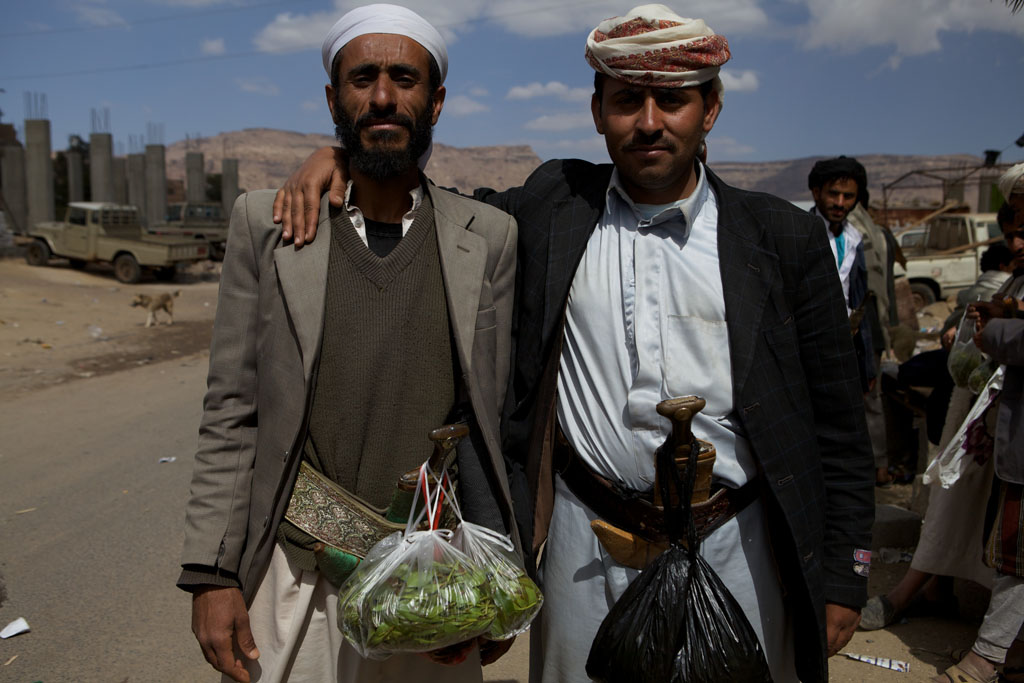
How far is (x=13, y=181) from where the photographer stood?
25.8m

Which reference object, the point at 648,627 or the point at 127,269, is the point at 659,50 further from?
the point at 127,269

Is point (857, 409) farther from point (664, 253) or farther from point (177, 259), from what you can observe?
point (177, 259)

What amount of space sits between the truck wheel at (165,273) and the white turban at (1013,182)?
20749 mm

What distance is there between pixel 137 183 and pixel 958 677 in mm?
30853

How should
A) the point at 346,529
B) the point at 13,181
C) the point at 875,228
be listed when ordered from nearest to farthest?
1. the point at 346,529
2. the point at 875,228
3. the point at 13,181

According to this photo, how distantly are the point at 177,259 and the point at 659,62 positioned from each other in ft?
66.9

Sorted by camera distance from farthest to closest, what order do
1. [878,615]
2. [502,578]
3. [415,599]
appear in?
1. [878,615]
2. [502,578]
3. [415,599]

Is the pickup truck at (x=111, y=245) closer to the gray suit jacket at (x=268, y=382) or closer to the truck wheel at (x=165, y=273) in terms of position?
the truck wheel at (x=165, y=273)

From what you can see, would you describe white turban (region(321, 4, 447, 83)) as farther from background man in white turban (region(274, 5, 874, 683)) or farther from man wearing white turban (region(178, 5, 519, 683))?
background man in white turban (region(274, 5, 874, 683))

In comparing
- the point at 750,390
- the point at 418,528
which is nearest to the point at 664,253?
the point at 750,390

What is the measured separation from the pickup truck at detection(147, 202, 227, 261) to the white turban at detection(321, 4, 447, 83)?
22714mm

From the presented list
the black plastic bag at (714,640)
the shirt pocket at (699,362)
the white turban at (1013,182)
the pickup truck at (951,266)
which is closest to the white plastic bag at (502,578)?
the black plastic bag at (714,640)

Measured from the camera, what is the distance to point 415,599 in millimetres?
1756

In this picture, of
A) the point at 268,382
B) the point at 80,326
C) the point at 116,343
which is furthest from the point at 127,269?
the point at 268,382
